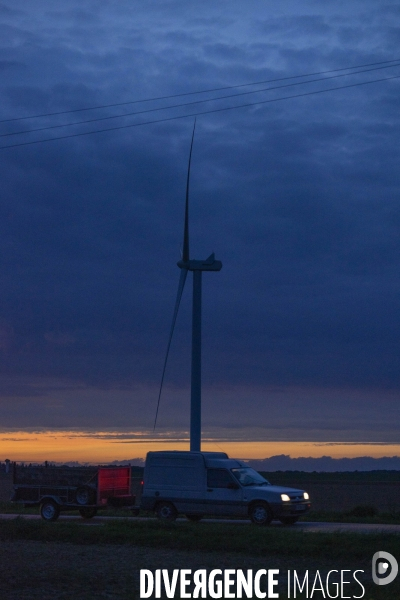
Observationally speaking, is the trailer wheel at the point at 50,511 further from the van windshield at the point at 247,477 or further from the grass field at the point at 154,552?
the van windshield at the point at 247,477

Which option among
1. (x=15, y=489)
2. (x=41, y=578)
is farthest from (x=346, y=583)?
(x=15, y=489)

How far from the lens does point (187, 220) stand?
41.1 metres

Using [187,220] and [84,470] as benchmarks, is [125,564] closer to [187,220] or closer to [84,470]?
[84,470]

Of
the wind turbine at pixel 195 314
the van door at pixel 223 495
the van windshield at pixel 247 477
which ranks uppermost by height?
the wind turbine at pixel 195 314

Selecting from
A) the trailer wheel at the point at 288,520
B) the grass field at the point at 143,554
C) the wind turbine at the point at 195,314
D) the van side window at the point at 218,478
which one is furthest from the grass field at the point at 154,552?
the wind turbine at the point at 195,314

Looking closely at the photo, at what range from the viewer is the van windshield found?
27828 millimetres

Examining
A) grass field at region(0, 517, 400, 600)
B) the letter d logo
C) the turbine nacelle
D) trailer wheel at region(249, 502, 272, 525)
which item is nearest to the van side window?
trailer wheel at region(249, 502, 272, 525)

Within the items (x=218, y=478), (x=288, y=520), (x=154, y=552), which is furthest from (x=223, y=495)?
(x=154, y=552)

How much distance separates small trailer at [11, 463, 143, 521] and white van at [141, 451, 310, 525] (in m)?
1.61

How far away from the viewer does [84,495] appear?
29.4 meters

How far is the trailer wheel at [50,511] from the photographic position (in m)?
29.6

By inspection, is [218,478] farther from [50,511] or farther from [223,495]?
[50,511]

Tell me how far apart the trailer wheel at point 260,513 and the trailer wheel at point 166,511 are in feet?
9.21

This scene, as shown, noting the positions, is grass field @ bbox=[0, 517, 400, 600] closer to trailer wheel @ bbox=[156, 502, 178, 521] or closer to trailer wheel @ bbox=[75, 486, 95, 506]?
trailer wheel @ bbox=[156, 502, 178, 521]
